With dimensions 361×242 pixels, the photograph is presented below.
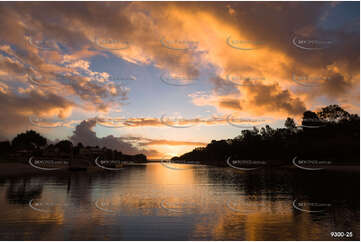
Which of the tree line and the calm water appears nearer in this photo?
the calm water

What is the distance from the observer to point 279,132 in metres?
155

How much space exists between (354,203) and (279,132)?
13698 centimetres

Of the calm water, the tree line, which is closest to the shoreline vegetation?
the tree line

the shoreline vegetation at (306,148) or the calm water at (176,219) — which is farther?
the shoreline vegetation at (306,148)

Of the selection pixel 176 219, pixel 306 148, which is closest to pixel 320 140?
pixel 306 148

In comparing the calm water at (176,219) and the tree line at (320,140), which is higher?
the tree line at (320,140)

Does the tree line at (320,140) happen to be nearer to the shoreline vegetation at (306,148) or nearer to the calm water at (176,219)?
the shoreline vegetation at (306,148)

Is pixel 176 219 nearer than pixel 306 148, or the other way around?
pixel 176 219

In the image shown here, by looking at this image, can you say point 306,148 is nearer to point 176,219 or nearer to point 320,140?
point 320,140

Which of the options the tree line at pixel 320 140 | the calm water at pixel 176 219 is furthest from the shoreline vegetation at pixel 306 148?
the calm water at pixel 176 219

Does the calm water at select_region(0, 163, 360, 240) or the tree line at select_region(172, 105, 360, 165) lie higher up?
the tree line at select_region(172, 105, 360, 165)

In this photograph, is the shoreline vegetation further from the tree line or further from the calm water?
the calm water

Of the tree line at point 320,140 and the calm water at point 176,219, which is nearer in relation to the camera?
the calm water at point 176,219

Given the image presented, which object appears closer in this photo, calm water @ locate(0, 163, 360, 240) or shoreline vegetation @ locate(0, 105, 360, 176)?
calm water @ locate(0, 163, 360, 240)
